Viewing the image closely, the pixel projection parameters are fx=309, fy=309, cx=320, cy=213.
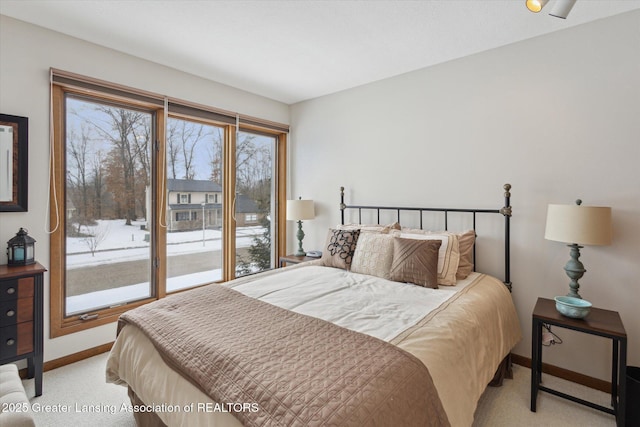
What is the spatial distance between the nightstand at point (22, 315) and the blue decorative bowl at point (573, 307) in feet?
11.4

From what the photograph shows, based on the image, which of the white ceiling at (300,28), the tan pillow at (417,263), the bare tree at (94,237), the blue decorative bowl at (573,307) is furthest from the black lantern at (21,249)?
the blue decorative bowl at (573,307)

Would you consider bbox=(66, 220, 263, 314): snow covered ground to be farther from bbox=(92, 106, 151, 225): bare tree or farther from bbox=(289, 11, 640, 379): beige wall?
bbox=(289, 11, 640, 379): beige wall

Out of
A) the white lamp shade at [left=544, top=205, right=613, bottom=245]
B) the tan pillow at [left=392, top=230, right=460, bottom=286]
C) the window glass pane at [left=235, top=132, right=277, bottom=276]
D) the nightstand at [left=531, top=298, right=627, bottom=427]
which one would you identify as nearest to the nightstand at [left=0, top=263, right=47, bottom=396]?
the window glass pane at [left=235, top=132, right=277, bottom=276]

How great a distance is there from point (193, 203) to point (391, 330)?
264 centimetres

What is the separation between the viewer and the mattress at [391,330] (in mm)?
1309

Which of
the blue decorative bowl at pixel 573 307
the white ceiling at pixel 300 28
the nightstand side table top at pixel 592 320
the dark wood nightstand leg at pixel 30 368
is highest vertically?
the white ceiling at pixel 300 28

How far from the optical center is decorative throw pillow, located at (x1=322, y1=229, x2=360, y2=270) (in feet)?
9.25

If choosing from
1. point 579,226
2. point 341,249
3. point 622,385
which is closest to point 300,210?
point 341,249

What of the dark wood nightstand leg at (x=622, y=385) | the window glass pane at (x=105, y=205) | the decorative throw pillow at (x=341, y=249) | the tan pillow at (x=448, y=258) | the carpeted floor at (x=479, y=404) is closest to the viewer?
the dark wood nightstand leg at (x=622, y=385)

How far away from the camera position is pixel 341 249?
286 centimetres

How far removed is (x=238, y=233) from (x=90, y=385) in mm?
1979

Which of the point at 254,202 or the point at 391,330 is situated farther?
the point at 254,202

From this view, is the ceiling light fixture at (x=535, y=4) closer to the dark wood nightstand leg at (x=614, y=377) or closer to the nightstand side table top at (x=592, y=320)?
the nightstand side table top at (x=592, y=320)

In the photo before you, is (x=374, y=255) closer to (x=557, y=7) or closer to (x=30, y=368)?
(x=557, y=7)
